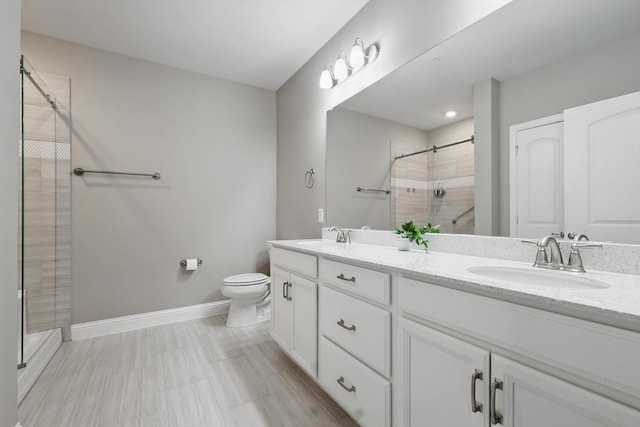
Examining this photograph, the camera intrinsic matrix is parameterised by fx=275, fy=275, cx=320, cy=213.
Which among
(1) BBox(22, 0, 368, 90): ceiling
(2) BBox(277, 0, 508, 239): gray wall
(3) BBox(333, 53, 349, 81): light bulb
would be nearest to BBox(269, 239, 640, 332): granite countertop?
(2) BBox(277, 0, 508, 239): gray wall

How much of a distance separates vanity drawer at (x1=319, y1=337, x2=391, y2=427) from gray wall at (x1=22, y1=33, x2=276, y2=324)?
6.03ft

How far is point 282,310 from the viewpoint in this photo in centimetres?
185

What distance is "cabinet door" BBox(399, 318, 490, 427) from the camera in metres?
0.75

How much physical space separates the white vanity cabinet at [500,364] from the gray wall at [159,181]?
2.32 meters

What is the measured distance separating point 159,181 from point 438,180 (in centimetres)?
244

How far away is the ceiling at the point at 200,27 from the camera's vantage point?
1932 mm

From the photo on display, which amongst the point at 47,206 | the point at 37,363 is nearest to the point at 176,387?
the point at 37,363

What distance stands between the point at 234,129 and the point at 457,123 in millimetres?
2302

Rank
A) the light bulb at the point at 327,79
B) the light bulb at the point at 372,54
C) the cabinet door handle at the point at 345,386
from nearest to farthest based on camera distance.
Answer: the cabinet door handle at the point at 345,386 < the light bulb at the point at 372,54 < the light bulb at the point at 327,79

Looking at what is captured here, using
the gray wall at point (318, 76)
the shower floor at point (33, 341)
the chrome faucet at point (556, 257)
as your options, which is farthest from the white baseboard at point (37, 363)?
the chrome faucet at point (556, 257)

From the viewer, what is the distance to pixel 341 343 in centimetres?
129

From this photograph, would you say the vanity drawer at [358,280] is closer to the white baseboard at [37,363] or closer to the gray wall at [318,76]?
the gray wall at [318,76]

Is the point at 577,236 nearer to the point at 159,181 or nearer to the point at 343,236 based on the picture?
the point at 343,236

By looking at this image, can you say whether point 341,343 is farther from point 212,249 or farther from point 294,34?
point 294,34
